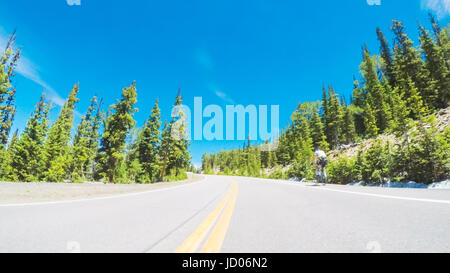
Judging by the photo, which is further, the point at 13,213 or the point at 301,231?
the point at 13,213

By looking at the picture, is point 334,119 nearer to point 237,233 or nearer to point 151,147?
point 151,147

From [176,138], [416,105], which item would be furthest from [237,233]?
[176,138]

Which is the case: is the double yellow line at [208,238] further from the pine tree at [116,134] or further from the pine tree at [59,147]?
the pine tree at [59,147]

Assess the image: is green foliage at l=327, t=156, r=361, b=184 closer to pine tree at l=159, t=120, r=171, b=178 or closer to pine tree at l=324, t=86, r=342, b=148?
pine tree at l=159, t=120, r=171, b=178

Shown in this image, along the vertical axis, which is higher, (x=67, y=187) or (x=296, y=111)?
(x=296, y=111)

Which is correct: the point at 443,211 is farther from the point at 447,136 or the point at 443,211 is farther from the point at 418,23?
the point at 418,23

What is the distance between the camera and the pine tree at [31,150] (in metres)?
20.6

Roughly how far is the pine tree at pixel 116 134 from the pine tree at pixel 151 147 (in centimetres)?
552

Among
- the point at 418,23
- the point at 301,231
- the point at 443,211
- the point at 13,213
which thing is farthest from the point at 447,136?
the point at 418,23

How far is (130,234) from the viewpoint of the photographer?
8.35ft

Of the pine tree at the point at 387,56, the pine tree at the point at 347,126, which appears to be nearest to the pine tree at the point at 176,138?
the pine tree at the point at 347,126

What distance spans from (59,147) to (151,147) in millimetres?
11384
